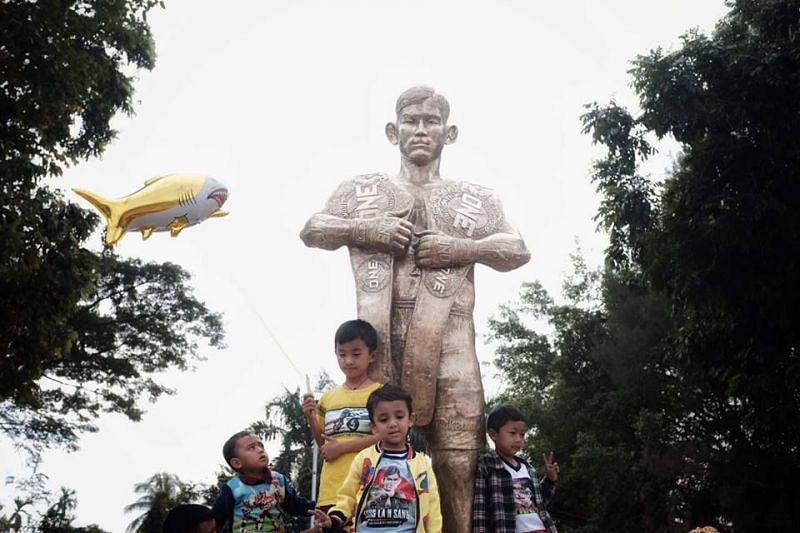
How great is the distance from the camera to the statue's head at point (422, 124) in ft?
19.5

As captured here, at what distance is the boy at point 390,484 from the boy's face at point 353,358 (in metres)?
0.67

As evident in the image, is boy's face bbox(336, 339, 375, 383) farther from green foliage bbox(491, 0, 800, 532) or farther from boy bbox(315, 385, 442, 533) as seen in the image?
green foliage bbox(491, 0, 800, 532)

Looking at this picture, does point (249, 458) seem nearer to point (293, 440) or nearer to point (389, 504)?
point (389, 504)

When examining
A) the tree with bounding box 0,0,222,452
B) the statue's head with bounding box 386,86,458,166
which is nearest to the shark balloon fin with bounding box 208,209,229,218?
the statue's head with bounding box 386,86,458,166

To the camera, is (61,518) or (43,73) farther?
(61,518)

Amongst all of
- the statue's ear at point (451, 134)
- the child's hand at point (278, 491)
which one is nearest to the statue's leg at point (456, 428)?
the child's hand at point (278, 491)

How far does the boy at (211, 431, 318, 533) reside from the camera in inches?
173

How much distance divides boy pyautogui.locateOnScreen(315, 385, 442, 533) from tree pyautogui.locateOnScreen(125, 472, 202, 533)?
2319 cm

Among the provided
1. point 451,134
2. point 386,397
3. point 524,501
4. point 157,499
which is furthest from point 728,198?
point 157,499

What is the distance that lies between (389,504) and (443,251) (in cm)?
189

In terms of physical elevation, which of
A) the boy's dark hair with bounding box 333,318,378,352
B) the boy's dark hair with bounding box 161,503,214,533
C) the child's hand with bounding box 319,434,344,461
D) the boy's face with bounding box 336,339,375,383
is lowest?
the boy's dark hair with bounding box 161,503,214,533

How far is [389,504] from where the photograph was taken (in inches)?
154

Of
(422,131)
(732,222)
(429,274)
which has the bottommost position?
(429,274)

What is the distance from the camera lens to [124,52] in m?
13.2
